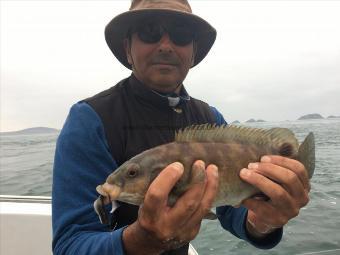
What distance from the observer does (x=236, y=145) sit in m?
2.78

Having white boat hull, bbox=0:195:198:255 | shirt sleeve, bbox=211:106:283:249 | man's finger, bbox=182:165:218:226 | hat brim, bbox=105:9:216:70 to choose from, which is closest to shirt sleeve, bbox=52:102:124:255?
man's finger, bbox=182:165:218:226

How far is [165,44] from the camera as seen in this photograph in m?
3.30

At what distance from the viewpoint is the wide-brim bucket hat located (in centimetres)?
332

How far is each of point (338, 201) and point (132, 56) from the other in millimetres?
12338

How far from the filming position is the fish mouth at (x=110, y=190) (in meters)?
2.35

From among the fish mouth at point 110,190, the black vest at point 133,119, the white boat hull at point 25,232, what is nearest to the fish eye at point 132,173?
the fish mouth at point 110,190

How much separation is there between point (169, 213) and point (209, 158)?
57cm

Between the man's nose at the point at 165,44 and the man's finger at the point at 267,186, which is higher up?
the man's nose at the point at 165,44

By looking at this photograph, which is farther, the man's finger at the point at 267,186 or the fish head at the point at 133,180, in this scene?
the man's finger at the point at 267,186

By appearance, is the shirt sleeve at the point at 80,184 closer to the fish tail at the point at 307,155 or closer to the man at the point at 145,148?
the man at the point at 145,148

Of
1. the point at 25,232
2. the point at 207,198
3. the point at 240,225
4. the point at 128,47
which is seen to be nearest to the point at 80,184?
the point at 207,198

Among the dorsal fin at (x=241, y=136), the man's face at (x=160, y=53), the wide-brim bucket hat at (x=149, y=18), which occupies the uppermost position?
the wide-brim bucket hat at (x=149, y=18)

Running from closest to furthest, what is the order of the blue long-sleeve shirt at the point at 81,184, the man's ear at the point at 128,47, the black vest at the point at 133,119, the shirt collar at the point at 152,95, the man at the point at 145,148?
1. the man at the point at 145,148
2. the blue long-sleeve shirt at the point at 81,184
3. the black vest at the point at 133,119
4. the shirt collar at the point at 152,95
5. the man's ear at the point at 128,47

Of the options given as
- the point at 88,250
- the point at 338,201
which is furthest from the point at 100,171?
the point at 338,201
